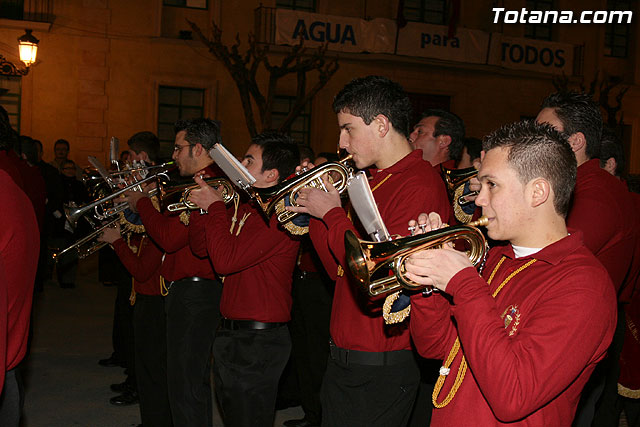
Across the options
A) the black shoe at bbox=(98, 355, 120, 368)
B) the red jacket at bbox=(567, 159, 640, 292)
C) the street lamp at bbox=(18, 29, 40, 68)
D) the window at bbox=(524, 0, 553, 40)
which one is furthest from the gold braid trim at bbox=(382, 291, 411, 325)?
the window at bbox=(524, 0, 553, 40)

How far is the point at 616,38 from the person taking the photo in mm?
19672

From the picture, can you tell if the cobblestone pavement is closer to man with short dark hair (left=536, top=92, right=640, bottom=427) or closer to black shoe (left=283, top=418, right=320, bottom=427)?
black shoe (left=283, top=418, right=320, bottom=427)

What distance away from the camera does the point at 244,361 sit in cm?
366

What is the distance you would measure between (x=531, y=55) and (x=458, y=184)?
50.0 ft

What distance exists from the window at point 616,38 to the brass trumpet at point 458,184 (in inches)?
680

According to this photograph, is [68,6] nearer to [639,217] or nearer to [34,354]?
[34,354]

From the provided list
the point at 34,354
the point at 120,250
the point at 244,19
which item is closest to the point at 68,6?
the point at 244,19

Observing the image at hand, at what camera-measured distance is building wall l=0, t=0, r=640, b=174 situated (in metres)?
14.6

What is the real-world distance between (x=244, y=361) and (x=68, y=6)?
13136 mm

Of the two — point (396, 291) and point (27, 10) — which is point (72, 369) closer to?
point (396, 291)

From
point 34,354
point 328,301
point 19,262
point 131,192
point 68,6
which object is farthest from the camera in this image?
point 68,6

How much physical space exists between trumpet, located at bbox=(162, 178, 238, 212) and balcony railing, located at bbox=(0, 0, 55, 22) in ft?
39.2

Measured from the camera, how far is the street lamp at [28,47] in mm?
13547

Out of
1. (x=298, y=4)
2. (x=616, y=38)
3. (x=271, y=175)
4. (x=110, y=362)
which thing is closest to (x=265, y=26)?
(x=298, y=4)
